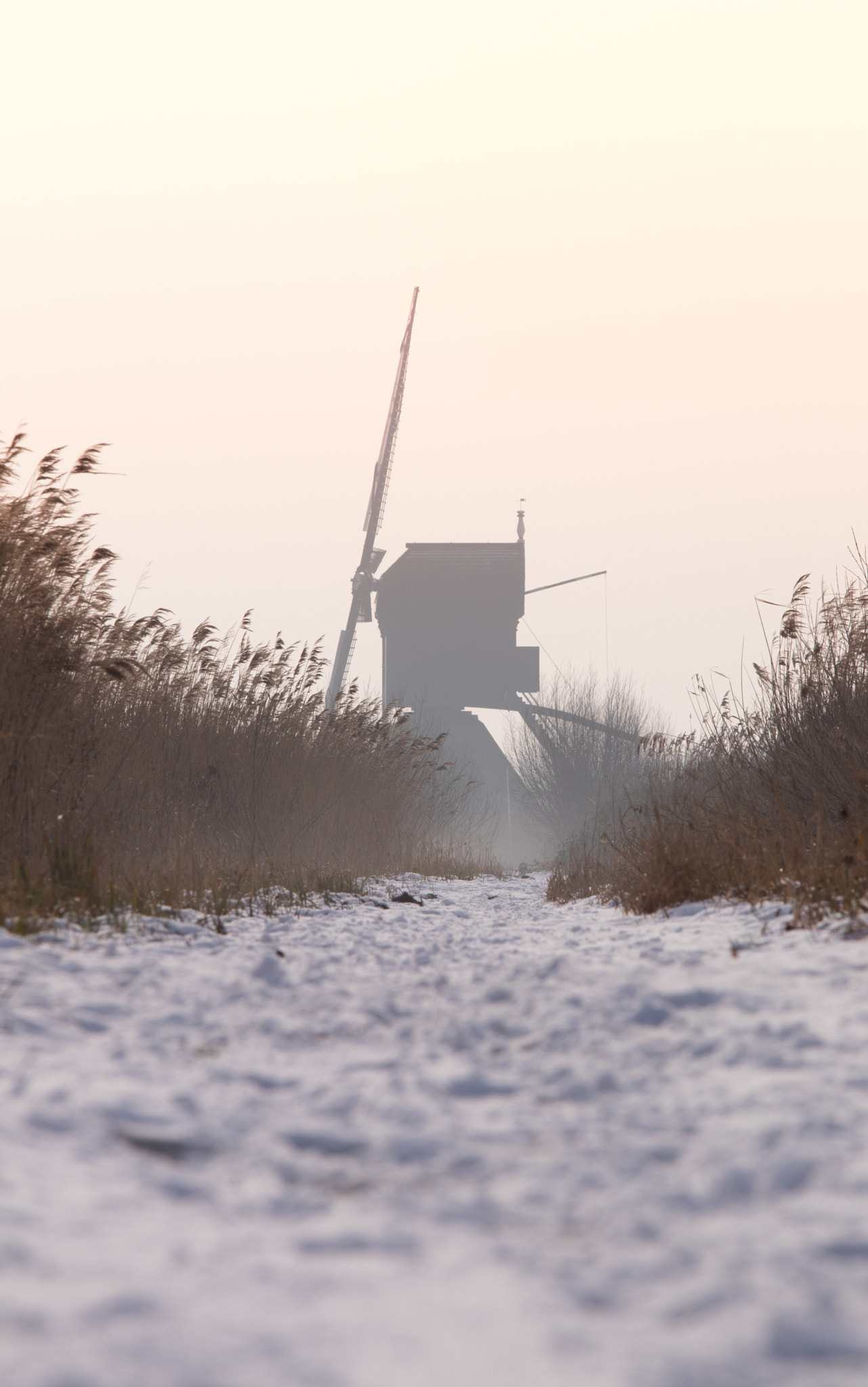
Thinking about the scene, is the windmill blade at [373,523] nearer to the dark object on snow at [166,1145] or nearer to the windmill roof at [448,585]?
the windmill roof at [448,585]

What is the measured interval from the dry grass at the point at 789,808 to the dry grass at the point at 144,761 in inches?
103

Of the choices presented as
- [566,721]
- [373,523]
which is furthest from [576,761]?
[373,523]

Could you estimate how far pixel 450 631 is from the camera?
4084cm

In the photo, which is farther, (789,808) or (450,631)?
(450,631)

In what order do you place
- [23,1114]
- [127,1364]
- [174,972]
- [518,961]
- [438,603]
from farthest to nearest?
[438,603], [518,961], [174,972], [23,1114], [127,1364]

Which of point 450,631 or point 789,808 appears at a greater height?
point 450,631

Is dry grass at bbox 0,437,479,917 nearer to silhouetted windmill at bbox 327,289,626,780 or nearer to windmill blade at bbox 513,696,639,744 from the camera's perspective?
windmill blade at bbox 513,696,639,744

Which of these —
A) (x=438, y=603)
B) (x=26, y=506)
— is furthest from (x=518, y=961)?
(x=438, y=603)

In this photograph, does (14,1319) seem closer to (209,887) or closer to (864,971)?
(864,971)

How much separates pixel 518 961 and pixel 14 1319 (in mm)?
2953

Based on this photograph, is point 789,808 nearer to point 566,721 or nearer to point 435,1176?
point 435,1176

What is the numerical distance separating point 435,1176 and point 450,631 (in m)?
39.1

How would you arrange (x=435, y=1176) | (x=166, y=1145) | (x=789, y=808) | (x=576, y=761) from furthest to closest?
(x=576, y=761), (x=789, y=808), (x=166, y=1145), (x=435, y=1176)

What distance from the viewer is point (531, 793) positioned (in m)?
31.7
